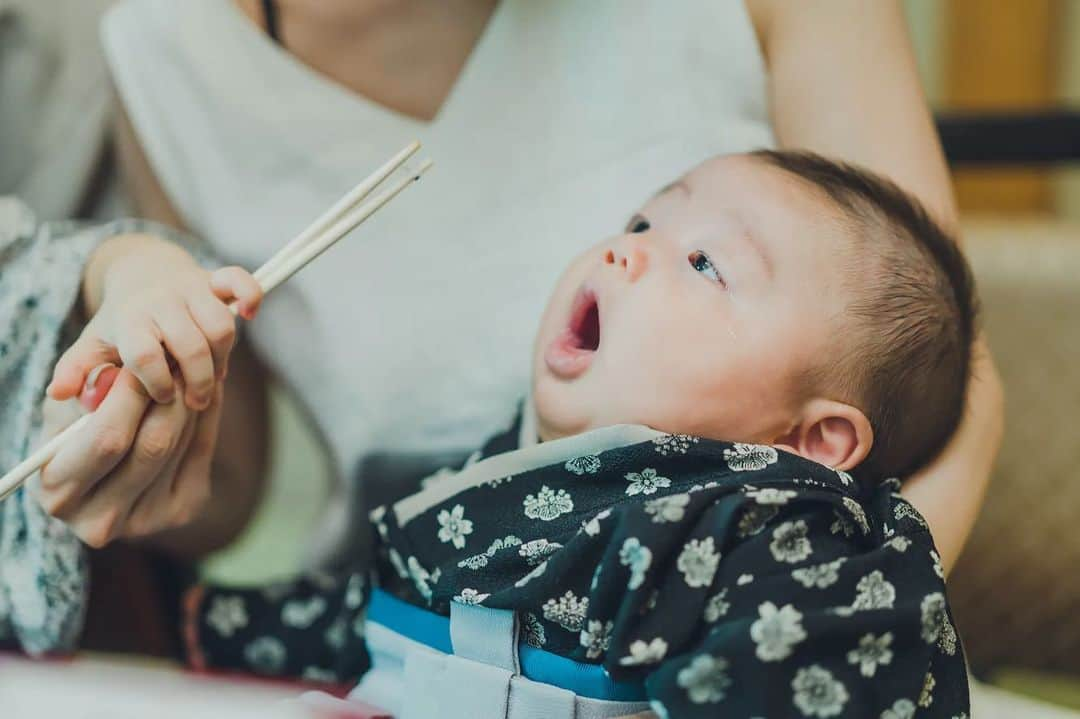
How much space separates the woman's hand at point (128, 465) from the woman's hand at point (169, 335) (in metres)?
0.02

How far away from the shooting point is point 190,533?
1.01 meters

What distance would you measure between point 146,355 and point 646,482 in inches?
12.7

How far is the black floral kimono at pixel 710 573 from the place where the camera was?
573 mm

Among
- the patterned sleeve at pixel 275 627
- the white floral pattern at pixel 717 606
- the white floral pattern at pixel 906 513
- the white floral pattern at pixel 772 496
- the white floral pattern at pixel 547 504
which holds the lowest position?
the patterned sleeve at pixel 275 627

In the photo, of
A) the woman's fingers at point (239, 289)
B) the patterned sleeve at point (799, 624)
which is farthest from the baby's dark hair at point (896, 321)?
the woman's fingers at point (239, 289)

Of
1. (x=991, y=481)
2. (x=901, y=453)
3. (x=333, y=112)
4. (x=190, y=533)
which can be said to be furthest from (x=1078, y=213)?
(x=190, y=533)

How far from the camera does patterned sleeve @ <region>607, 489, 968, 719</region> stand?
1.86 feet

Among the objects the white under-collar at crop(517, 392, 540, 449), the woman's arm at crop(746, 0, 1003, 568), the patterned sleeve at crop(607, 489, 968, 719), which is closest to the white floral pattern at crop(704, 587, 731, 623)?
the patterned sleeve at crop(607, 489, 968, 719)

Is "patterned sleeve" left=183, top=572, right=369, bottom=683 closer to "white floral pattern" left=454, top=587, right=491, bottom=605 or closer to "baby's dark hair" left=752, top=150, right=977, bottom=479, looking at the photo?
"white floral pattern" left=454, top=587, right=491, bottom=605

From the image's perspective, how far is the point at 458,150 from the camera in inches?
37.1

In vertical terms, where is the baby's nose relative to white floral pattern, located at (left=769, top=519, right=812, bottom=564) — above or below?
above

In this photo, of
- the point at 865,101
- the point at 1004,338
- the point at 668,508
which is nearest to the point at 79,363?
the point at 668,508

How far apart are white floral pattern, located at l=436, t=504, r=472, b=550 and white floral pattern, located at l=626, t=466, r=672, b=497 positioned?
12 centimetres

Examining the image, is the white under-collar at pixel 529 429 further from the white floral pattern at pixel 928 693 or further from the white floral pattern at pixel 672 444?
the white floral pattern at pixel 928 693
